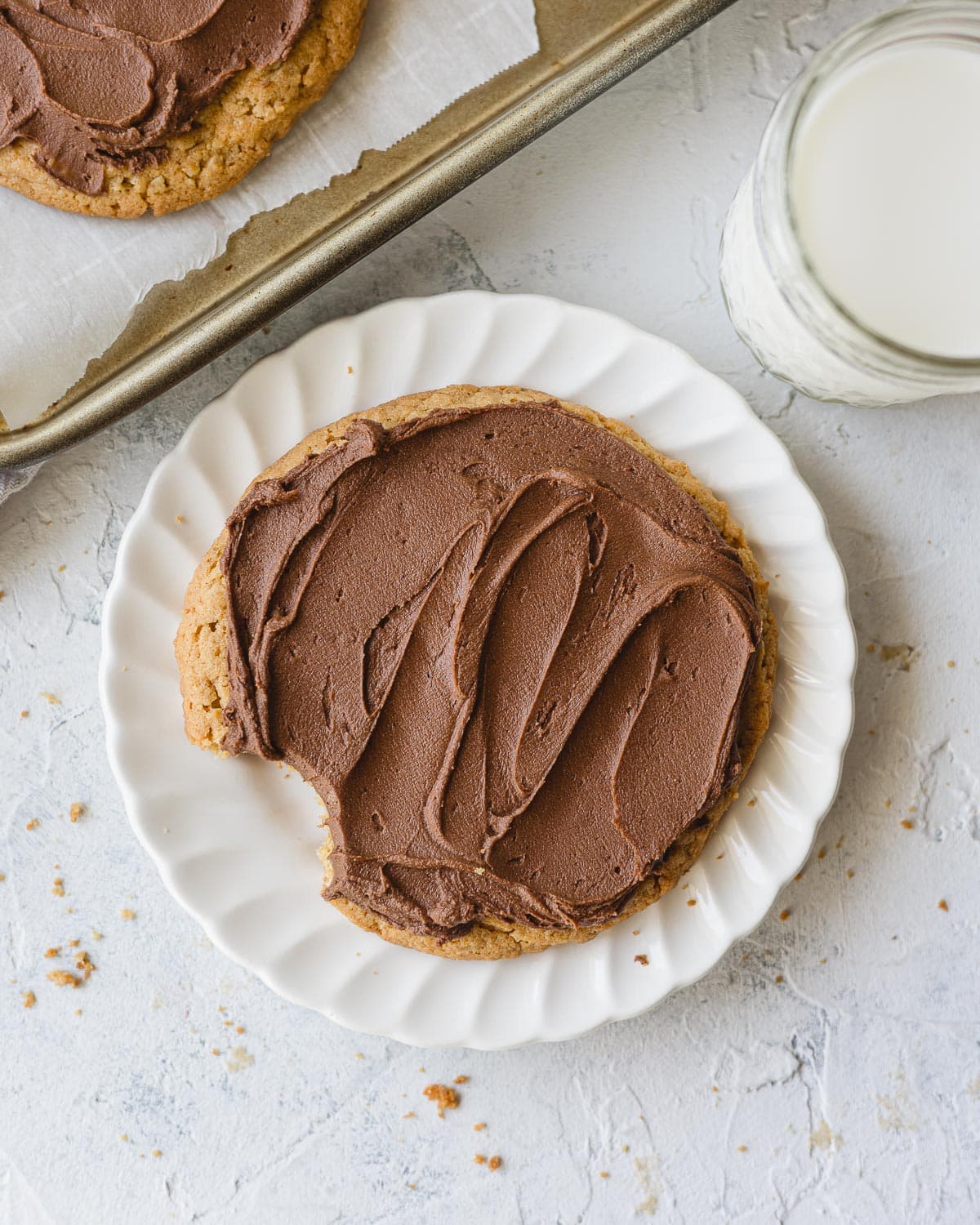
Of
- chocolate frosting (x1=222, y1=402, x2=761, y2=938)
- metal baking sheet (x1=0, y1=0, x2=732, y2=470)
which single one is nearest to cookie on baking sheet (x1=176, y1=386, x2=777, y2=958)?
chocolate frosting (x1=222, y1=402, x2=761, y2=938)

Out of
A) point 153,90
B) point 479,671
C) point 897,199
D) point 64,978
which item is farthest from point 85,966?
point 897,199

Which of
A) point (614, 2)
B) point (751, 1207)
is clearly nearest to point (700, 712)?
point (751, 1207)

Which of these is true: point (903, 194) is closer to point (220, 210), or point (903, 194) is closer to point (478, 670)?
point (478, 670)

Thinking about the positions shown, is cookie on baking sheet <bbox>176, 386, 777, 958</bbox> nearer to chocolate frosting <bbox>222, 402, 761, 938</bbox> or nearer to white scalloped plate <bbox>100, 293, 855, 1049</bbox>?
chocolate frosting <bbox>222, 402, 761, 938</bbox>

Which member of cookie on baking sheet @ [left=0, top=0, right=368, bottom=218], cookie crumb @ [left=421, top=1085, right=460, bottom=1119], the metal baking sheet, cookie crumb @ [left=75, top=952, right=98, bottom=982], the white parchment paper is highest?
cookie on baking sheet @ [left=0, top=0, right=368, bottom=218]

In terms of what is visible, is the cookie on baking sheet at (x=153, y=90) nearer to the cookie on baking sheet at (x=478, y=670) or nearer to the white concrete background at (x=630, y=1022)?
the white concrete background at (x=630, y=1022)

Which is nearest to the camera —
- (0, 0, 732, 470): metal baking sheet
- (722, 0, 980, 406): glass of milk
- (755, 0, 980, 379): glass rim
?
(755, 0, 980, 379): glass rim

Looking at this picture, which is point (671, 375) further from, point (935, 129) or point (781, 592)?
point (935, 129)
